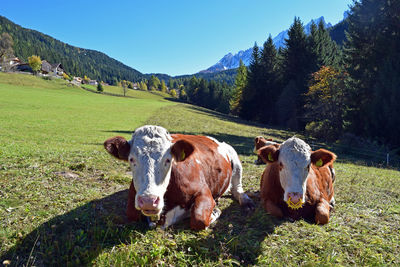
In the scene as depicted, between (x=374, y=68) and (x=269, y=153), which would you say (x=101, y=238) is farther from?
(x=374, y=68)

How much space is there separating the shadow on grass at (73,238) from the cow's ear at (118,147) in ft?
3.58

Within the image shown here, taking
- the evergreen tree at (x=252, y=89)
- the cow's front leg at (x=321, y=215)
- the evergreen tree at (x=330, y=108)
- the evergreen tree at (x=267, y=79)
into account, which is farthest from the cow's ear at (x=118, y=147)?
the evergreen tree at (x=252, y=89)

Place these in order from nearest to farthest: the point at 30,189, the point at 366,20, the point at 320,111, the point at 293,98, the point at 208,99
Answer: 1. the point at 30,189
2. the point at 366,20
3. the point at 320,111
4. the point at 293,98
5. the point at 208,99

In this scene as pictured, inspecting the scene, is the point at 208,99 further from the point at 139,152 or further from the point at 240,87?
the point at 139,152

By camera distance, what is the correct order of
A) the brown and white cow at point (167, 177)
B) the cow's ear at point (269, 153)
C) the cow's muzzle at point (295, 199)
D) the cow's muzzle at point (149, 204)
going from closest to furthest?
1. the cow's muzzle at point (149, 204)
2. the brown and white cow at point (167, 177)
3. the cow's muzzle at point (295, 199)
4. the cow's ear at point (269, 153)

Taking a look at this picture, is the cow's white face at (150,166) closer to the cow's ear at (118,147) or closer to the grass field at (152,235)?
the cow's ear at (118,147)

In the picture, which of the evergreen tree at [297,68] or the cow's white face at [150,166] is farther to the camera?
the evergreen tree at [297,68]

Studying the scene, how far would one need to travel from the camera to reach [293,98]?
3788cm

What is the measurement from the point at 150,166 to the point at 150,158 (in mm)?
115

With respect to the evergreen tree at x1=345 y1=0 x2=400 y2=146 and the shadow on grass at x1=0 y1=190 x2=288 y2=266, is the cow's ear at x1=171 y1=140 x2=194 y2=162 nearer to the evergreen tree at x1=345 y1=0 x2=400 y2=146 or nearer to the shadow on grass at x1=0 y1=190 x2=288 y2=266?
the shadow on grass at x1=0 y1=190 x2=288 y2=266

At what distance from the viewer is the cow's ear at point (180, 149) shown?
372 centimetres

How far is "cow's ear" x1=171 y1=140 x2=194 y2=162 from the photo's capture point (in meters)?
3.72

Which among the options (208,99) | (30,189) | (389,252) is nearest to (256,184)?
(389,252)

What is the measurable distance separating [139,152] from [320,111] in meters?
28.7
